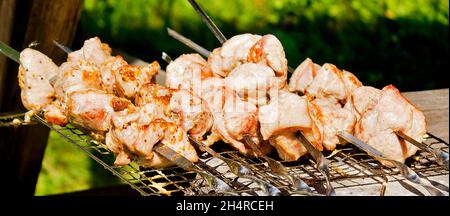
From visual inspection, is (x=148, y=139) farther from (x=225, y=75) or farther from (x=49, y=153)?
(x=49, y=153)

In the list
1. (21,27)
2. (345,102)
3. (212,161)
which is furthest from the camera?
(21,27)

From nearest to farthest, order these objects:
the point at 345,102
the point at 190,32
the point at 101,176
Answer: the point at 345,102
the point at 101,176
the point at 190,32

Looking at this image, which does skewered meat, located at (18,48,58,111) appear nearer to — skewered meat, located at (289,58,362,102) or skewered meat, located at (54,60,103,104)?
skewered meat, located at (54,60,103,104)

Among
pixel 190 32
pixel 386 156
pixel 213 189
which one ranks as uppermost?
pixel 190 32

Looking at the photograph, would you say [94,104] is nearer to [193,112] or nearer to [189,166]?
[193,112]

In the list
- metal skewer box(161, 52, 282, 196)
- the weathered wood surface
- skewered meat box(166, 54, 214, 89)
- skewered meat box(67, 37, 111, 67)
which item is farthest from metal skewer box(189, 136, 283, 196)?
the weathered wood surface

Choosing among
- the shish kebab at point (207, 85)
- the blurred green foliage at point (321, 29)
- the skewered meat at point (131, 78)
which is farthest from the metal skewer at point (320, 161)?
the blurred green foliage at point (321, 29)

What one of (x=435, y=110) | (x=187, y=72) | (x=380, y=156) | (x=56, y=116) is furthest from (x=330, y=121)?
(x=56, y=116)

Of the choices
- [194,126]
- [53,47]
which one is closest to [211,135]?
[194,126]
